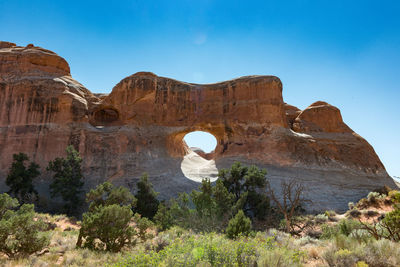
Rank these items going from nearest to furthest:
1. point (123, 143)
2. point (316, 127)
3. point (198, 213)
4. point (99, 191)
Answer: point (198, 213) < point (99, 191) < point (123, 143) < point (316, 127)

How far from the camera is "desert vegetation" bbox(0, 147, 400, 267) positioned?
5.55 m

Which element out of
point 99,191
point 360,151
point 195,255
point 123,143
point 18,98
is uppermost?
point 18,98

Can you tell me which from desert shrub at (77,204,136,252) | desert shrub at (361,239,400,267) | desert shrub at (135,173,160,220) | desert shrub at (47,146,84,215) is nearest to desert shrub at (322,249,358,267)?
desert shrub at (361,239,400,267)

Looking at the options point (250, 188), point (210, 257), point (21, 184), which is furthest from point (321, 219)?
point (21, 184)

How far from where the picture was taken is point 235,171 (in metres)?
19.3

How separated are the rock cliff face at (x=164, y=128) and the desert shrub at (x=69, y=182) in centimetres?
226

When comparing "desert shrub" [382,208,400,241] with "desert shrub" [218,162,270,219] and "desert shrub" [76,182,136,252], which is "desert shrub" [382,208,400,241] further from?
"desert shrub" [76,182,136,252]

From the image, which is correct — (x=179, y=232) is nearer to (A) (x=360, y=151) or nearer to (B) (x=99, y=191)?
(B) (x=99, y=191)

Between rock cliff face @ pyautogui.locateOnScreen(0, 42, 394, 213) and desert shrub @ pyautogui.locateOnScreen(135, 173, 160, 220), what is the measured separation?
2916 mm

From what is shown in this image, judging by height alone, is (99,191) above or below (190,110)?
below

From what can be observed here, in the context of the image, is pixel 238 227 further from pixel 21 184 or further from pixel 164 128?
pixel 21 184

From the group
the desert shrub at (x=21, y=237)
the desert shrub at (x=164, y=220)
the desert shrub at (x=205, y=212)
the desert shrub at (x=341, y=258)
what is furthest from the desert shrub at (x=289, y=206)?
the desert shrub at (x=21, y=237)

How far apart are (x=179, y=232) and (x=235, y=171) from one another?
9.50 metres

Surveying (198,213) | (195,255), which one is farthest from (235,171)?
(195,255)
